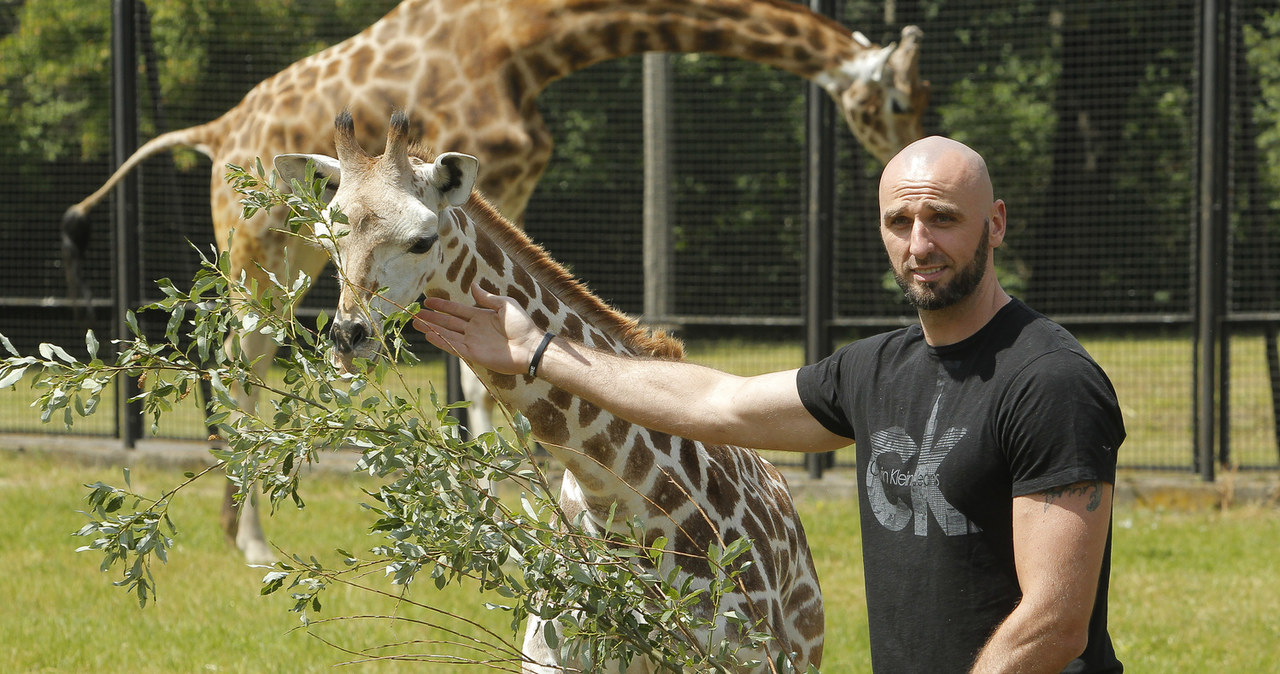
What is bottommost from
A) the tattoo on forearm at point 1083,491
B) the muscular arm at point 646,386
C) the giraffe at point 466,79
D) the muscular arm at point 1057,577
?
the muscular arm at point 1057,577

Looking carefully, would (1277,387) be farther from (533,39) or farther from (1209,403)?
(533,39)

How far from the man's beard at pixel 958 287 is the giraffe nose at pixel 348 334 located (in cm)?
128

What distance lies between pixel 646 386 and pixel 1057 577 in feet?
3.43

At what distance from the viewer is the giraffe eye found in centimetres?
295

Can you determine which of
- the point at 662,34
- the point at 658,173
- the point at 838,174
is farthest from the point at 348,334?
the point at 838,174

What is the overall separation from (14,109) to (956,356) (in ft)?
38.0

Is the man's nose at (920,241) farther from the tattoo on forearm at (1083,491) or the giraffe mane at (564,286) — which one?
the giraffe mane at (564,286)

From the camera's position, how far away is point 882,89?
23.9 ft

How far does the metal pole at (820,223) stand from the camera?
8.47 metres

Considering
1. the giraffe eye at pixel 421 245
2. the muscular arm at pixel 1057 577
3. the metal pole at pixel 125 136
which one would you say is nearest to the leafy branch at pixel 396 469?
the giraffe eye at pixel 421 245

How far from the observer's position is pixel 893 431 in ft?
7.99

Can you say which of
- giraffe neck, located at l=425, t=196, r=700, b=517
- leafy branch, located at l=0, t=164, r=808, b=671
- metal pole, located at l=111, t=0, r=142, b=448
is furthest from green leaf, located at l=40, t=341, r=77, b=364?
metal pole, located at l=111, t=0, r=142, b=448

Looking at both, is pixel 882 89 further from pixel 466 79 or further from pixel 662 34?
pixel 466 79

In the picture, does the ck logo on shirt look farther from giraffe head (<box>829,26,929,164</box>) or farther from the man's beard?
giraffe head (<box>829,26,929,164</box>)
